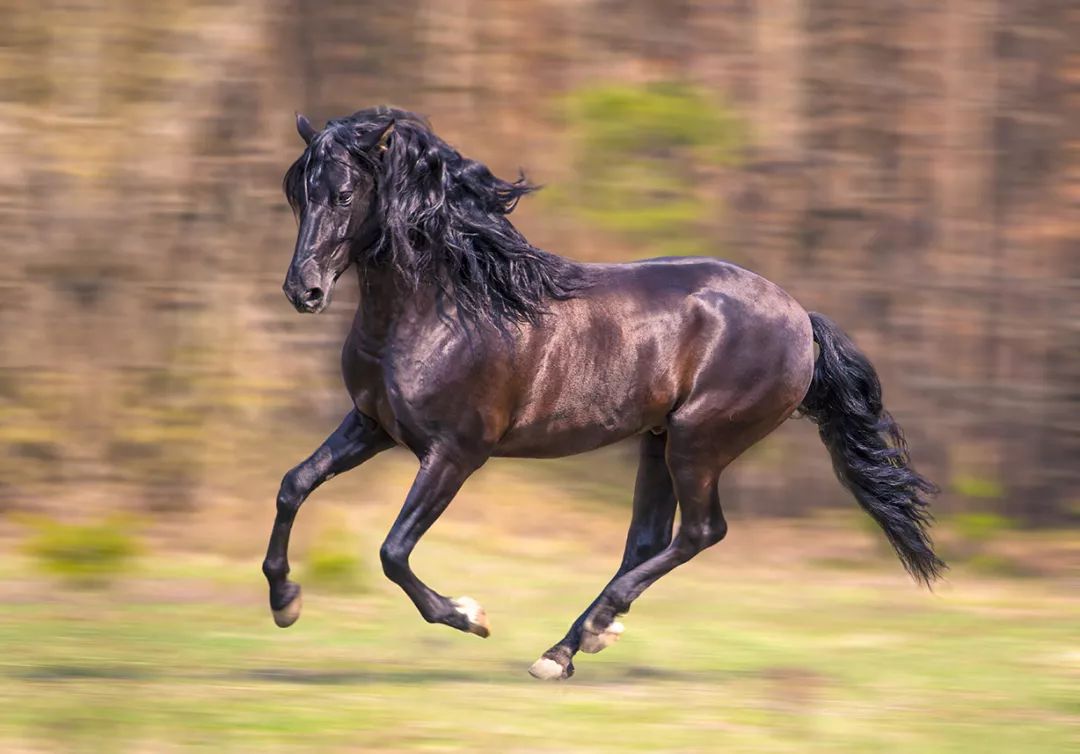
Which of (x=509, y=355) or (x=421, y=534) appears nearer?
(x=421, y=534)

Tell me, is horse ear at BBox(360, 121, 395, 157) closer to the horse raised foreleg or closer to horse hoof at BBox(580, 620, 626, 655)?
the horse raised foreleg

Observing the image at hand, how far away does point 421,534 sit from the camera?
584 cm

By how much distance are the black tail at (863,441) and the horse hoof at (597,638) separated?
1.35m

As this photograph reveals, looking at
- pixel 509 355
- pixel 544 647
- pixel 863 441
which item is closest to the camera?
pixel 509 355

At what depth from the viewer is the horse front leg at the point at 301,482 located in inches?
234

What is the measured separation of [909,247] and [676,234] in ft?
5.06

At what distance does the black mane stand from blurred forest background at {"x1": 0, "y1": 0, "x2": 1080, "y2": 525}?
445cm

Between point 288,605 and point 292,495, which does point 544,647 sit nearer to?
point 288,605

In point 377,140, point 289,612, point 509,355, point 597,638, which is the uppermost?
point 377,140

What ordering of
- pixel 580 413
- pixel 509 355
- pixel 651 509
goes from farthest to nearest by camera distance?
1. pixel 651 509
2. pixel 580 413
3. pixel 509 355

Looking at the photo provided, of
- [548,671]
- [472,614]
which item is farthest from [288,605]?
[548,671]

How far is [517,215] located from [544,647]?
461cm

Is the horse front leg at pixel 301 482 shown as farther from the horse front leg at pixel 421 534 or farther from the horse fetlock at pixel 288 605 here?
the horse front leg at pixel 421 534

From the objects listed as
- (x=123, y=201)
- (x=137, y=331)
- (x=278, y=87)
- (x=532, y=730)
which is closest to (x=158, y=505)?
(x=137, y=331)
